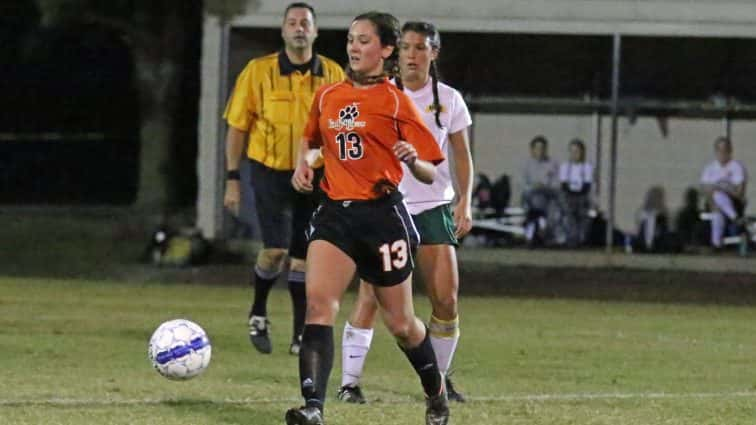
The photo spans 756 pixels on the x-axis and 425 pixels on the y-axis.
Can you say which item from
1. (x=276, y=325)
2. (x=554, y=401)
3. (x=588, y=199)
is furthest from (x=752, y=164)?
(x=554, y=401)

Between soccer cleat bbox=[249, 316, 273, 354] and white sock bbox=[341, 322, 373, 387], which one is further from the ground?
white sock bbox=[341, 322, 373, 387]

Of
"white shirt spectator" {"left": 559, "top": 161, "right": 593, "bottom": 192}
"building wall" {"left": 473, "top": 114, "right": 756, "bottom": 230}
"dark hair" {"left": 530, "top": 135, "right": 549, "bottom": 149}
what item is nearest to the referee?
"white shirt spectator" {"left": 559, "top": 161, "right": 593, "bottom": 192}

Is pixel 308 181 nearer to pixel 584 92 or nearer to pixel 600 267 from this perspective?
pixel 600 267

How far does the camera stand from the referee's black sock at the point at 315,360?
7.88 metres

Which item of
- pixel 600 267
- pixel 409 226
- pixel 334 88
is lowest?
pixel 600 267

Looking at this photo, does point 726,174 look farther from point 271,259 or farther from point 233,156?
point 233,156

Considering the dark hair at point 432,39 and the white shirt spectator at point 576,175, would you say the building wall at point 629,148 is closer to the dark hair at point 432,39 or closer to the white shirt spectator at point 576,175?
the white shirt spectator at point 576,175

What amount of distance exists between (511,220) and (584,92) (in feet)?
7.98

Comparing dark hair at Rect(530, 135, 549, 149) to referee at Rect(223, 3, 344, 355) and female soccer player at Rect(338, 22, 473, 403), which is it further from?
female soccer player at Rect(338, 22, 473, 403)

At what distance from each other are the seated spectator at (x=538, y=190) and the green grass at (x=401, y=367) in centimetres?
605

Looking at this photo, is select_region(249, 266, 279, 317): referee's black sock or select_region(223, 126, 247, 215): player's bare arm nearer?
select_region(223, 126, 247, 215): player's bare arm

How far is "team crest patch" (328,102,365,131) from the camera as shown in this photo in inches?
316

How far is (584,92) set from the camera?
25266 millimetres

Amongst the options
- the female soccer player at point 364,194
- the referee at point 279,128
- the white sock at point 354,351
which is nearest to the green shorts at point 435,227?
the white sock at point 354,351
